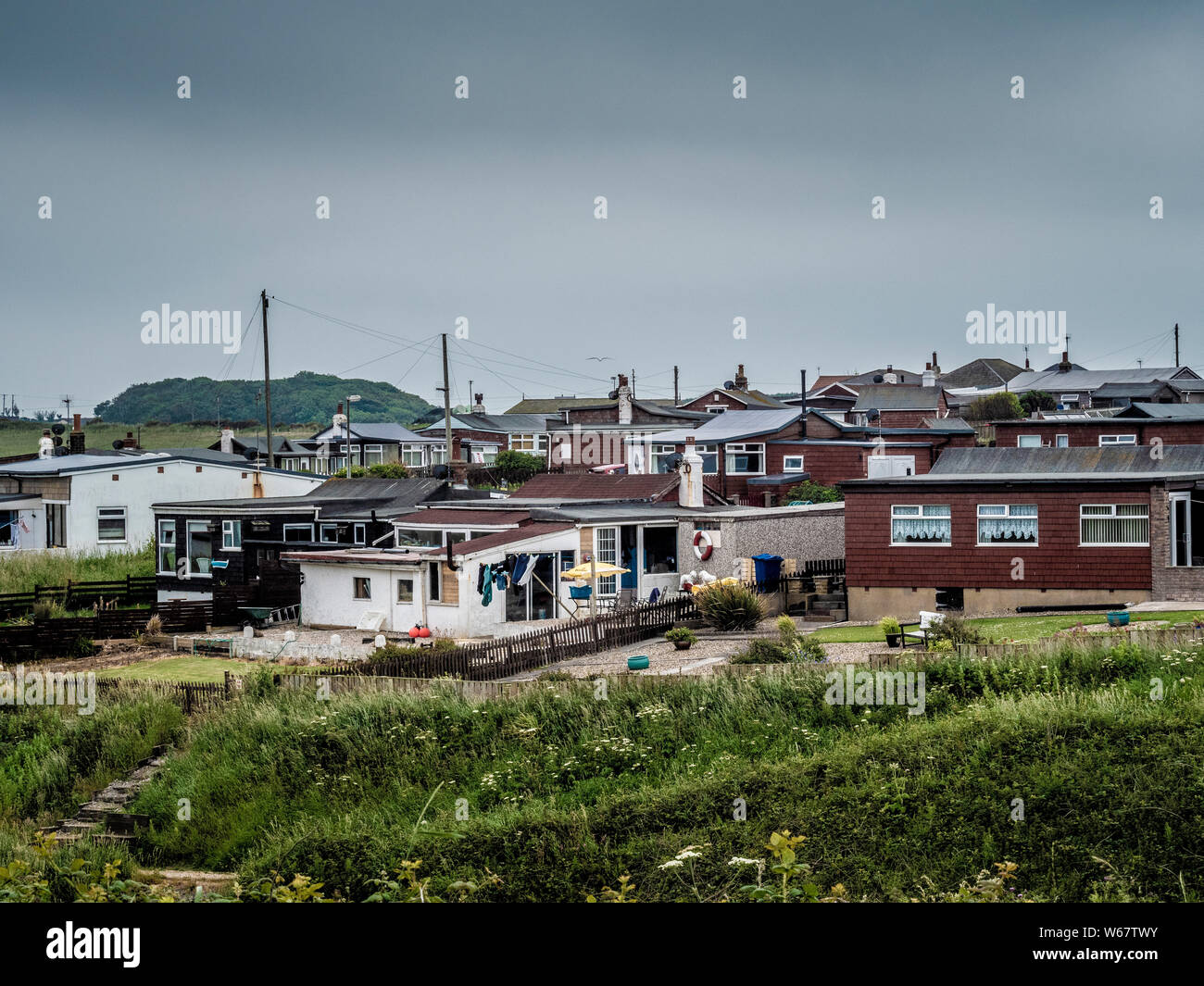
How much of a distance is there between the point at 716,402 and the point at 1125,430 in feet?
117

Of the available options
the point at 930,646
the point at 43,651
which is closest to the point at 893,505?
the point at 930,646

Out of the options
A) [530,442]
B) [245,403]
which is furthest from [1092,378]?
[245,403]

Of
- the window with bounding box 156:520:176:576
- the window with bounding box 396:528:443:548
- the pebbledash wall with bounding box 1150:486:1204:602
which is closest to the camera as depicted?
the pebbledash wall with bounding box 1150:486:1204:602

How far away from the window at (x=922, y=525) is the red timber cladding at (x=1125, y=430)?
2551 centimetres

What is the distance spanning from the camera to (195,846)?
19.7m

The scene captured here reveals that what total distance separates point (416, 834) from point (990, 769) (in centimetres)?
721

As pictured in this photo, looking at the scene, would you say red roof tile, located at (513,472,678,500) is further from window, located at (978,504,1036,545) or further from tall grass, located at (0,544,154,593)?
tall grass, located at (0,544,154,593)

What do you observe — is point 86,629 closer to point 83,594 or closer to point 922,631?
point 83,594

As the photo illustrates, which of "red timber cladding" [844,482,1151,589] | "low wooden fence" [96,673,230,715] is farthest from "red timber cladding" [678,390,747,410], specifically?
"low wooden fence" [96,673,230,715]

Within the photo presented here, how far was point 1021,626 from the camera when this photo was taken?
26562 mm

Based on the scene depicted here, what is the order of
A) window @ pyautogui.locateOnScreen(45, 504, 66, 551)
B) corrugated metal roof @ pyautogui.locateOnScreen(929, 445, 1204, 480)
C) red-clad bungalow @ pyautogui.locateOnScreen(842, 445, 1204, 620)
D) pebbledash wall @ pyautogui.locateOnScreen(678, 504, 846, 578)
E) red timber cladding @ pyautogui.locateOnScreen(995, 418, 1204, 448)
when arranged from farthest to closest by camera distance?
red timber cladding @ pyautogui.locateOnScreen(995, 418, 1204, 448)
window @ pyautogui.locateOnScreen(45, 504, 66, 551)
corrugated metal roof @ pyautogui.locateOnScreen(929, 445, 1204, 480)
pebbledash wall @ pyautogui.locateOnScreen(678, 504, 846, 578)
red-clad bungalow @ pyautogui.locateOnScreen(842, 445, 1204, 620)

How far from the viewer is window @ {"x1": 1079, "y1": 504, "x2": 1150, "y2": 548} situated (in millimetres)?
30094

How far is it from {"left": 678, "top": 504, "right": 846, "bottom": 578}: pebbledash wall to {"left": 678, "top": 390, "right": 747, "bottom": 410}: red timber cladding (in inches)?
1778

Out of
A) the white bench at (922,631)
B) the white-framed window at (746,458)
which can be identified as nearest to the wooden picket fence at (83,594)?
the white-framed window at (746,458)
